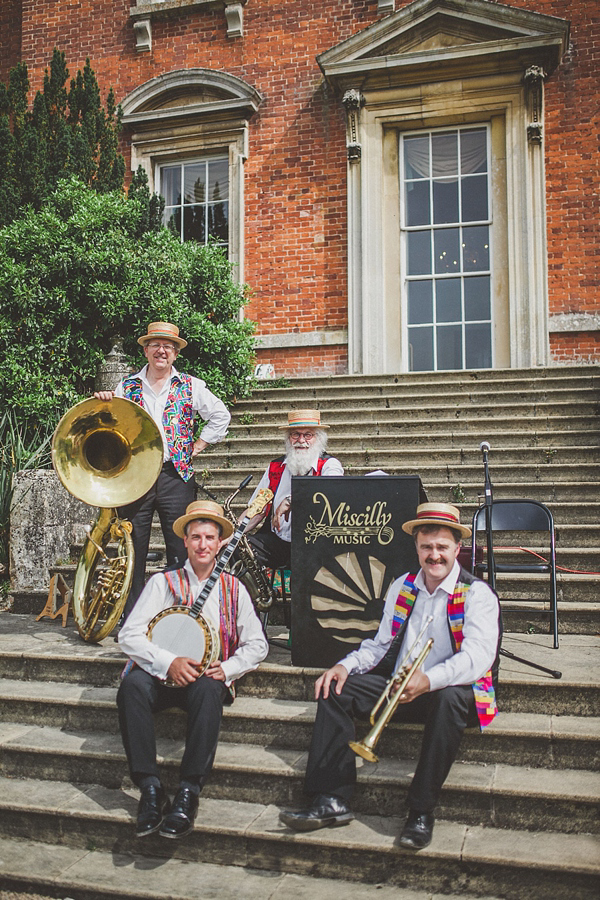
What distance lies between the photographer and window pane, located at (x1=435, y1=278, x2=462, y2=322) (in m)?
10.9

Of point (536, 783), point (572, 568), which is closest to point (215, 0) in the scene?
point (572, 568)

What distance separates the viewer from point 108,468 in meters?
5.16

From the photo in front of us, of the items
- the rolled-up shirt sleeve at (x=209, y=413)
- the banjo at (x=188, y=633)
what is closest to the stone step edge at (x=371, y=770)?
the banjo at (x=188, y=633)

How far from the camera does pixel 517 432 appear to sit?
305 inches

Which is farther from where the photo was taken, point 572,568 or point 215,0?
point 215,0

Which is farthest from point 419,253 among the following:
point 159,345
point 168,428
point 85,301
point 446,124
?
point 168,428

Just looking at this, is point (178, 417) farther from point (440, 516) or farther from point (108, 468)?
point (440, 516)

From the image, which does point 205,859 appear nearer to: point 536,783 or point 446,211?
point 536,783

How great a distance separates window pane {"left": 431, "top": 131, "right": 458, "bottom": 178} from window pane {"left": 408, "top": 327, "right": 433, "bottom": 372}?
7.16 feet

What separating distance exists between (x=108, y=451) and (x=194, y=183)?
26.2 feet

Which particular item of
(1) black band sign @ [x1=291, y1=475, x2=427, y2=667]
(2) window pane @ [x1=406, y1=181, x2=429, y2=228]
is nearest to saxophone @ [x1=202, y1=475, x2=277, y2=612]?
(1) black band sign @ [x1=291, y1=475, x2=427, y2=667]

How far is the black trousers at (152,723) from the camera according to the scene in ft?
12.3

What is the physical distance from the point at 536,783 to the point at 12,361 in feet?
21.6

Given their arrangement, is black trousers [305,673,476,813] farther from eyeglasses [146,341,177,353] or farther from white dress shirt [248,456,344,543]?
eyeglasses [146,341,177,353]
